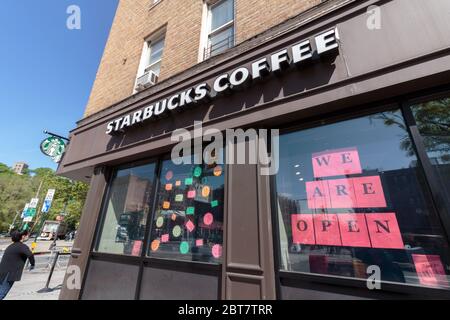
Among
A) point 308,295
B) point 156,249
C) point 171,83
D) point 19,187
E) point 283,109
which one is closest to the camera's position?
point 308,295

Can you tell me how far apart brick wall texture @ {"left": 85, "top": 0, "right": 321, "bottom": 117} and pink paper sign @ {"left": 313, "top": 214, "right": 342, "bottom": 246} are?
140 inches

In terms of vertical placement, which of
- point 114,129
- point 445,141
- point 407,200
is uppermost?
point 114,129

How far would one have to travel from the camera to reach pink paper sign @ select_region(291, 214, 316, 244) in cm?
299

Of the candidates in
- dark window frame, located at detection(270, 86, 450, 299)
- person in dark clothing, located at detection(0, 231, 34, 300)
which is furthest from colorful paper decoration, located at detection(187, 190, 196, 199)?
person in dark clothing, located at detection(0, 231, 34, 300)

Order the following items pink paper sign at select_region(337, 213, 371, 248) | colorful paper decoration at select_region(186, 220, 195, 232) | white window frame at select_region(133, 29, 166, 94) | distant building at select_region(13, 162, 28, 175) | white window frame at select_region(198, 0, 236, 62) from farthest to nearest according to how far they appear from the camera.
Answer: distant building at select_region(13, 162, 28, 175), white window frame at select_region(133, 29, 166, 94), white window frame at select_region(198, 0, 236, 62), colorful paper decoration at select_region(186, 220, 195, 232), pink paper sign at select_region(337, 213, 371, 248)

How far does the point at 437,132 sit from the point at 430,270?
157cm

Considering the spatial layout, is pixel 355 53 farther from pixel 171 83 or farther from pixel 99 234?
pixel 99 234

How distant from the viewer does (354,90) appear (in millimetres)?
2973

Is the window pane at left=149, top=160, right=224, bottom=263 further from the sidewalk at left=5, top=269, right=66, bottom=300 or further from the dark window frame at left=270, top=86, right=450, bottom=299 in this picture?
the sidewalk at left=5, top=269, right=66, bottom=300

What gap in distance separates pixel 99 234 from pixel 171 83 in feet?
13.6

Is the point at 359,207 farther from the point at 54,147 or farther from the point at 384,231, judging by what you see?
the point at 54,147

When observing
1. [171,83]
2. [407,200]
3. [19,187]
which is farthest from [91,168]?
[19,187]

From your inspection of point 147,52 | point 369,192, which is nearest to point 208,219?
point 369,192

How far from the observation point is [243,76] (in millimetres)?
3846
